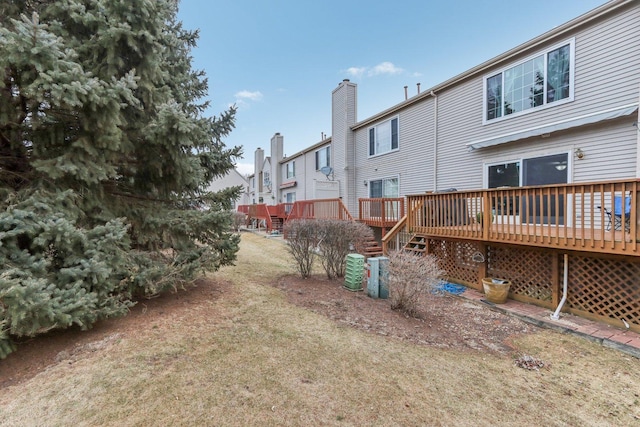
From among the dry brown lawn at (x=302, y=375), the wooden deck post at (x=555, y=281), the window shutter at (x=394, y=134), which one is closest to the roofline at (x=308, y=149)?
the window shutter at (x=394, y=134)

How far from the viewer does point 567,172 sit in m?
7.02

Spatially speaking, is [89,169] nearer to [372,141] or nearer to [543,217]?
[543,217]

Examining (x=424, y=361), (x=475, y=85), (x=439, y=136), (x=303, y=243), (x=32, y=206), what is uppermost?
(x=475, y=85)

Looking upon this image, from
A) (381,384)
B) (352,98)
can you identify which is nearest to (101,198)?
(381,384)

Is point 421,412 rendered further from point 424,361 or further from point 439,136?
point 439,136

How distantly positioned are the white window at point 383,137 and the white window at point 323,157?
3.73 metres

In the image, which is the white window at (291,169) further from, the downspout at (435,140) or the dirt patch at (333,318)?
the dirt patch at (333,318)

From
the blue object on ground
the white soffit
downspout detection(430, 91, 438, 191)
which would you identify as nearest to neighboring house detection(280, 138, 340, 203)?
downspout detection(430, 91, 438, 191)

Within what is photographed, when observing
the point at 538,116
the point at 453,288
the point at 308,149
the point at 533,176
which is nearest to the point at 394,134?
the point at 538,116

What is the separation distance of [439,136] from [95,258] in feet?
33.0

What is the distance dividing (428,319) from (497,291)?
184 cm

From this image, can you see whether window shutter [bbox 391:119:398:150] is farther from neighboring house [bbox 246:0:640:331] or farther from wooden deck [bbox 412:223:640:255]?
wooden deck [bbox 412:223:640:255]

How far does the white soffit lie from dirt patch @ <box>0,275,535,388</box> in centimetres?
468

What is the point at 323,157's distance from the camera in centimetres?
1738
